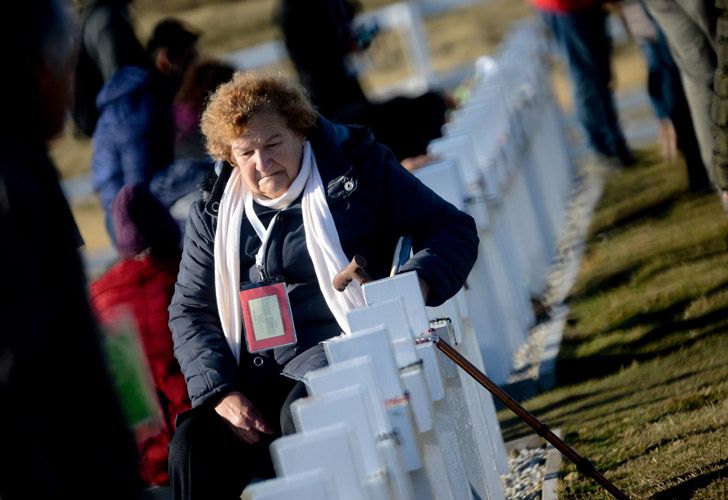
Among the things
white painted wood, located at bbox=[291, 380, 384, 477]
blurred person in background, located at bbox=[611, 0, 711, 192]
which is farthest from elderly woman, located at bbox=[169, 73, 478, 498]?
blurred person in background, located at bbox=[611, 0, 711, 192]

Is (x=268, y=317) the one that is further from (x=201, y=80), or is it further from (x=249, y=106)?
(x=201, y=80)

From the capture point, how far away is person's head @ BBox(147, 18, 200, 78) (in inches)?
339

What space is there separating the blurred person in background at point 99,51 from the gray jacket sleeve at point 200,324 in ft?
10.8

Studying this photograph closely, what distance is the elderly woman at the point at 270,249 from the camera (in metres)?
4.93

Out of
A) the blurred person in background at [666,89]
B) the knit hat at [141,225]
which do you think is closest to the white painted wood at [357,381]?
the knit hat at [141,225]

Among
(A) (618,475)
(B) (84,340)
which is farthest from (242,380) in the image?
(B) (84,340)

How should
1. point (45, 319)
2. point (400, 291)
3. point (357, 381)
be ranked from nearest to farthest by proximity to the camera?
point (45, 319) < point (357, 381) < point (400, 291)

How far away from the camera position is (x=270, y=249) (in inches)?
204

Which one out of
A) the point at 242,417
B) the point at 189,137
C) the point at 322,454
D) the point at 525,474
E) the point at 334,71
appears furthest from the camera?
the point at 334,71

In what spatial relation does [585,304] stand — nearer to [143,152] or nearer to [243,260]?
[143,152]

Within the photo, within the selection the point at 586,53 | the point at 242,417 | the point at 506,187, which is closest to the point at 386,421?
the point at 242,417

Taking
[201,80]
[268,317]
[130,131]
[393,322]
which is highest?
[201,80]

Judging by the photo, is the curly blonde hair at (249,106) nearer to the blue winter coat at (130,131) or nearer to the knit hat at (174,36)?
the blue winter coat at (130,131)

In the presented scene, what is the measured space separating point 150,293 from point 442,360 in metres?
1.71
